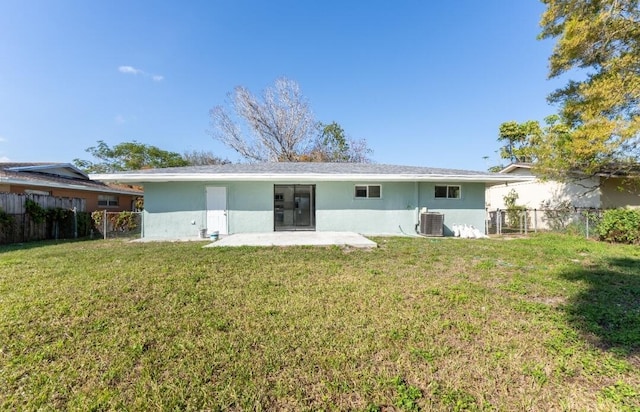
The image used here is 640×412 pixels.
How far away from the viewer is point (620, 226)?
9000mm

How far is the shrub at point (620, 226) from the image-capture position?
8719 millimetres

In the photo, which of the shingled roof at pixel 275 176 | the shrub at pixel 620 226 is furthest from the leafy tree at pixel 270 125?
the shrub at pixel 620 226

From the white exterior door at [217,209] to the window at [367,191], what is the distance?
5.27 m

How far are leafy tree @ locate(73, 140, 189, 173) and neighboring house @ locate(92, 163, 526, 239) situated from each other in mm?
21066

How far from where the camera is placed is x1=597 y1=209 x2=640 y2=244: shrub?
8719 mm

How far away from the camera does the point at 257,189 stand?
424 inches

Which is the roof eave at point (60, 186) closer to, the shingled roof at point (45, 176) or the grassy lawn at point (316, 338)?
the shingled roof at point (45, 176)

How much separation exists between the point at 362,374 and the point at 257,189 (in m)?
9.12

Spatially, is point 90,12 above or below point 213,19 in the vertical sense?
below

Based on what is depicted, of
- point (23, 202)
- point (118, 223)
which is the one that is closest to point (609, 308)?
point (23, 202)

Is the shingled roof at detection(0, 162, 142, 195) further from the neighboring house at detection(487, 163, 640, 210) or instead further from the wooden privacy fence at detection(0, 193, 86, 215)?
the neighboring house at detection(487, 163, 640, 210)

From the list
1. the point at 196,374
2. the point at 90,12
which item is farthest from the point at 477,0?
the point at 196,374

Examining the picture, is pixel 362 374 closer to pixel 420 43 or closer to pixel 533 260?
pixel 533 260

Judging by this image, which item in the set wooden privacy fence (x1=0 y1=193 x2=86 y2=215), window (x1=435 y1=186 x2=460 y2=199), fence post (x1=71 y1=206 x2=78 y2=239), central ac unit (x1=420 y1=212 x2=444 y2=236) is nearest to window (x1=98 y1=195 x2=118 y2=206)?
wooden privacy fence (x1=0 y1=193 x2=86 y2=215)
